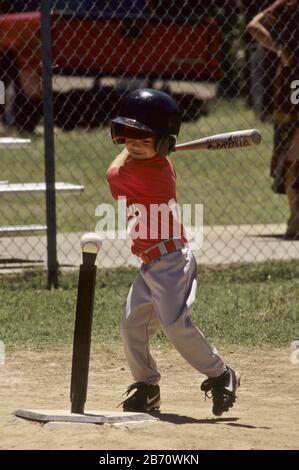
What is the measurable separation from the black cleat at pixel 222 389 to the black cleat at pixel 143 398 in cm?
22

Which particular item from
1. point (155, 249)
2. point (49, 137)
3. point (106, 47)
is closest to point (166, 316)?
point (155, 249)

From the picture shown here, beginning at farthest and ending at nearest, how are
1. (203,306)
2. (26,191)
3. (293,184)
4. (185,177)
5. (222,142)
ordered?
1. (185,177)
2. (293,184)
3. (26,191)
4. (203,306)
5. (222,142)

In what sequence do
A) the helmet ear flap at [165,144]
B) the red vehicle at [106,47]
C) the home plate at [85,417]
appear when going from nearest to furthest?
the home plate at [85,417] → the helmet ear flap at [165,144] → the red vehicle at [106,47]

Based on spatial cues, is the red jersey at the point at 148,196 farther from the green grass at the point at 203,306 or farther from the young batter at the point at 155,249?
the green grass at the point at 203,306

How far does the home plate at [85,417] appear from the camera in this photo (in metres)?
5.05

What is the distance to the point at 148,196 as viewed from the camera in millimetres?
5398

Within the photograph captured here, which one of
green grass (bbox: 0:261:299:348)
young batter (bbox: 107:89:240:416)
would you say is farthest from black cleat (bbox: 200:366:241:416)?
green grass (bbox: 0:261:299:348)

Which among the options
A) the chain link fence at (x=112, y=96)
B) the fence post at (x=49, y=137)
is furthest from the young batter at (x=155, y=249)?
the chain link fence at (x=112, y=96)

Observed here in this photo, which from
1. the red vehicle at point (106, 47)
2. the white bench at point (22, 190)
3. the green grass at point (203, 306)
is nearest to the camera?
the green grass at point (203, 306)

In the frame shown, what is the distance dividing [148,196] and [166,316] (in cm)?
52

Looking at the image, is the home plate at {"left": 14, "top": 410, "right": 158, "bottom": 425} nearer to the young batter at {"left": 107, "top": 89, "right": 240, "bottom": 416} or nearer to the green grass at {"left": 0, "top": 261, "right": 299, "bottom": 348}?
the young batter at {"left": 107, "top": 89, "right": 240, "bottom": 416}

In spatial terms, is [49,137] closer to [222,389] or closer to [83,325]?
[222,389]
